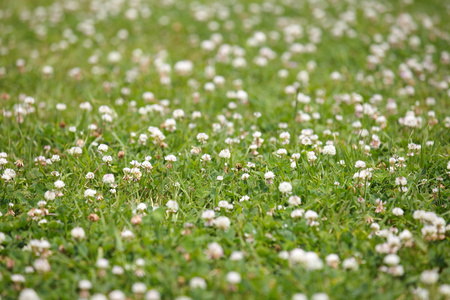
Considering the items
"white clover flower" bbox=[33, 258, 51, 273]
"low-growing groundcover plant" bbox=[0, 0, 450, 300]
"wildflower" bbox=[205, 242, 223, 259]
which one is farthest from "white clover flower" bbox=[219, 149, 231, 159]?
"white clover flower" bbox=[33, 258, 51, 273]

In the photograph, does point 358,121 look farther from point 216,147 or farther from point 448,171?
point 216,147

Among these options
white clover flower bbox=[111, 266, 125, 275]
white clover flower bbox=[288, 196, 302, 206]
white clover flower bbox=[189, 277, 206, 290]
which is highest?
white clover flower bbox=[189, 277, 206, 290]

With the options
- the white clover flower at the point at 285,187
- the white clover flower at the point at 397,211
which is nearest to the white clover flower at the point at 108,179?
the white clover flower at the point at 285,187

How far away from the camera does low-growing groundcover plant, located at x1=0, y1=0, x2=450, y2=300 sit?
Answer: 2.48 m

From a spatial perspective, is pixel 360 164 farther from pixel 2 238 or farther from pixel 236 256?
pixel 2 238

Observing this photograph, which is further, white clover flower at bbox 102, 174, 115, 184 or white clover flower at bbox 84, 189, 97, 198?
white clover flower at bbox 102, 174, 115, 184

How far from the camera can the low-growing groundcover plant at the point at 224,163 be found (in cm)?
248

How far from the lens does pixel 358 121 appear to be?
421cm

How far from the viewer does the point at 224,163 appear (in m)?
3.57

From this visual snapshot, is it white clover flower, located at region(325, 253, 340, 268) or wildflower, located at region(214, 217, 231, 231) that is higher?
white clover flower, located at region(325, 253, 340, 268)

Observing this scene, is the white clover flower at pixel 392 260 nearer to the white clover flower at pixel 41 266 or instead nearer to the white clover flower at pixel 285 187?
the white clover flower at pixel 285 187

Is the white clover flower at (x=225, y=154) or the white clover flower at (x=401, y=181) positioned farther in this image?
the white clover flower at (x=225, y=154)

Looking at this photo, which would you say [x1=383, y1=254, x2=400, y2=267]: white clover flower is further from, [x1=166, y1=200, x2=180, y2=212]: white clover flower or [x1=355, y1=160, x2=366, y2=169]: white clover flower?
[x1=166, y1=200, x2=180, y2=212]: white clover flower

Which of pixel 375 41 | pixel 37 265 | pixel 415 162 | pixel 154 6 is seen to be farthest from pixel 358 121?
pixel 154 6
